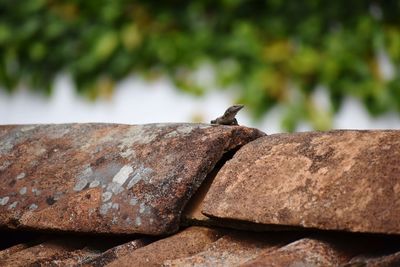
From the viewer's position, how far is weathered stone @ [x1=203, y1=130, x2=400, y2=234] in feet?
4.33

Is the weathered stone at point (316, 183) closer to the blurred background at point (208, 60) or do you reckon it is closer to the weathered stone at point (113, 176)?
the weathered stone at point (113, 176)

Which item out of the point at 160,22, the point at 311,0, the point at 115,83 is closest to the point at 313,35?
the point at 311,0

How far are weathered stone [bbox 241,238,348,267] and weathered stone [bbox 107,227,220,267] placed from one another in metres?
0.20

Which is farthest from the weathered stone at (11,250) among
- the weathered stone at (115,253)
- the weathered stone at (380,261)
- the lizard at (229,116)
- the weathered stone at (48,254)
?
the weathered stone at (380,261)

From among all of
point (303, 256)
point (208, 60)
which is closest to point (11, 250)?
point (303, 256)

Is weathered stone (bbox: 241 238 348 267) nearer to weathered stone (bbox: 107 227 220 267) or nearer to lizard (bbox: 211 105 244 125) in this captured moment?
weathered stone (bbox: 107 227 220 267)

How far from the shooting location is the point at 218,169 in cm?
167

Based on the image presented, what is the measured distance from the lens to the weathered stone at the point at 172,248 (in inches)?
57.7

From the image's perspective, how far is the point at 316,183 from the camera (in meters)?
1.42

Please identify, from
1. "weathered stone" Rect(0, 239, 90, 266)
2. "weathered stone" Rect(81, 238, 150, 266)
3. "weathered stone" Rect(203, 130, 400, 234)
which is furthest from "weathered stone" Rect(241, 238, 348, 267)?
"weathered stone" Rect(0, 239, 90, 266)

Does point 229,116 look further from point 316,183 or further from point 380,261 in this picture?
point 380,261

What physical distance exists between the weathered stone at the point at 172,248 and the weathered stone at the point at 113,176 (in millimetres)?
31

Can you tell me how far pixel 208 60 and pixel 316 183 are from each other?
393cm

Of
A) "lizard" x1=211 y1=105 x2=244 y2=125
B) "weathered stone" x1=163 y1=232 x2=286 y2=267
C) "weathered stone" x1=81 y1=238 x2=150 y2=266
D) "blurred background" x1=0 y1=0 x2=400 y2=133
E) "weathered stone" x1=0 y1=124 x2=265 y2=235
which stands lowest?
"weathered stone" x1=81 y1=238 x2=150 y2=266
